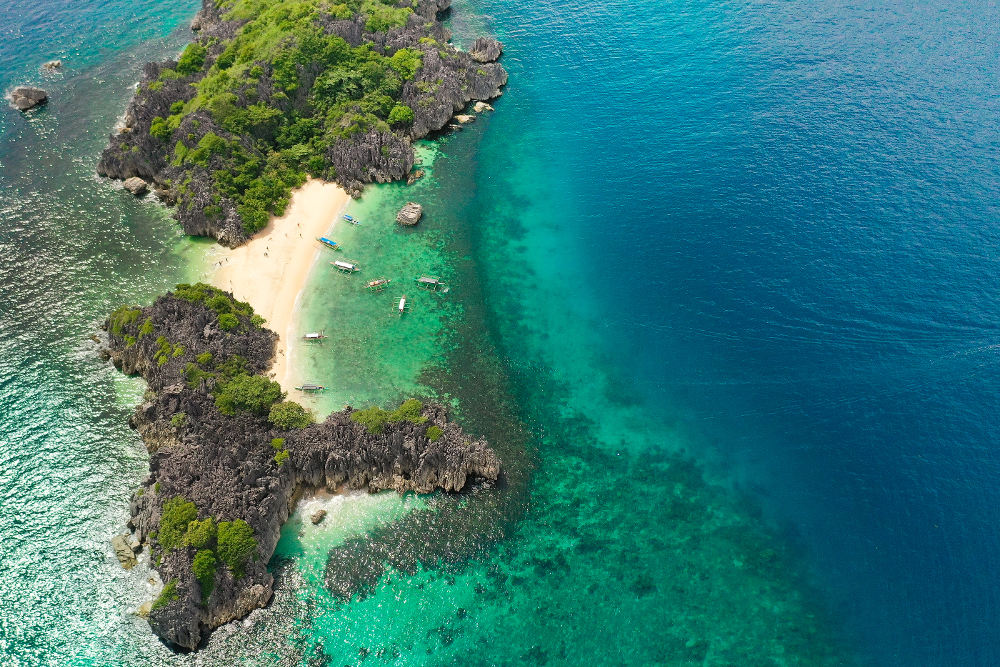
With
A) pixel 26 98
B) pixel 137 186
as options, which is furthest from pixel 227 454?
pixel 26 98

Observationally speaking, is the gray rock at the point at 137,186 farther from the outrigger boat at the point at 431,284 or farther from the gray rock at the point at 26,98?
the outrigger boat at the point at 431,284

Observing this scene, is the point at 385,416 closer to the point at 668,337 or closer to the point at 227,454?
the point at 227,454

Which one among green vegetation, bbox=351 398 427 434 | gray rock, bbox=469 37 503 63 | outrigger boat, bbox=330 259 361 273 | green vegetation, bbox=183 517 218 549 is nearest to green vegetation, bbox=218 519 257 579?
green vegetation, bbox=183 517 218 549

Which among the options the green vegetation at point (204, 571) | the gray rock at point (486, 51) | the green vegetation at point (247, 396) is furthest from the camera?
the gray rock at point (486, 51)

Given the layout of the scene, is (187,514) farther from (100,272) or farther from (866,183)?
(866,183)

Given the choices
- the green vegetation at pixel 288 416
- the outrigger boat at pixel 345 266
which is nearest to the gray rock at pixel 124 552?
the green vegetation at pixel 288 416

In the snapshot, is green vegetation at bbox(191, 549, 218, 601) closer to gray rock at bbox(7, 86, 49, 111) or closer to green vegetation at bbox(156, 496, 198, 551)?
green vegetation at bbox(156, 496, 198, 551)

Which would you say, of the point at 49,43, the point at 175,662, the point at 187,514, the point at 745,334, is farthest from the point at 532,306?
the point at 49,43
